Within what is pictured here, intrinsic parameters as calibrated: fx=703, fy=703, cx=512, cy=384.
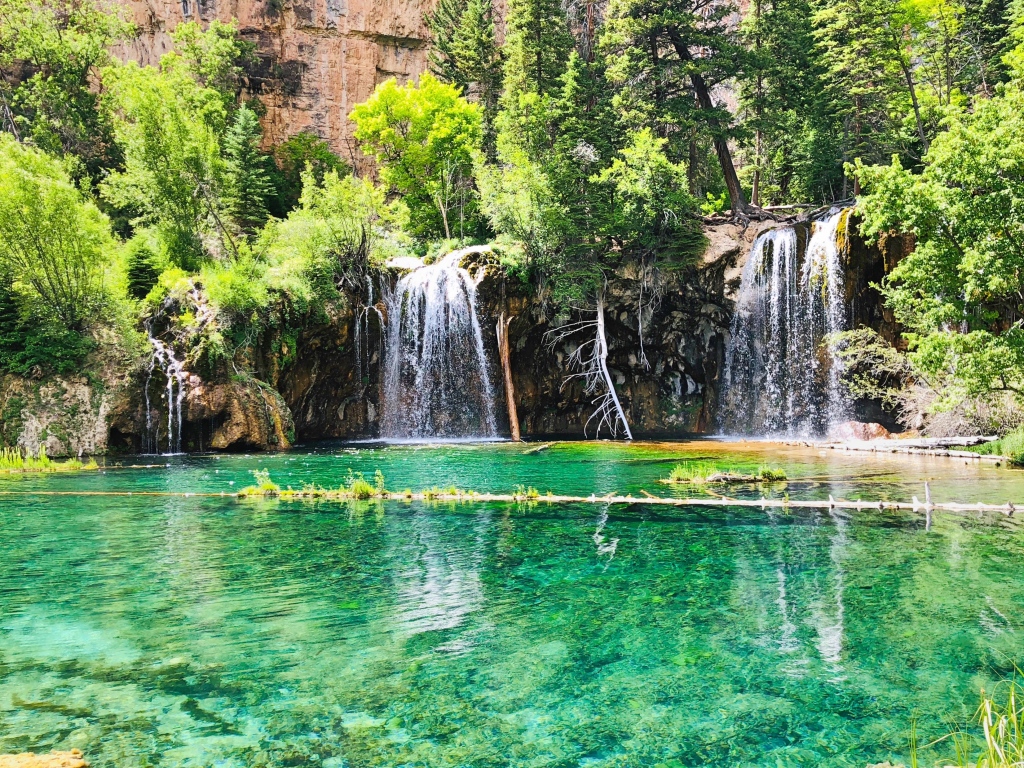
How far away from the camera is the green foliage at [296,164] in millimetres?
39281

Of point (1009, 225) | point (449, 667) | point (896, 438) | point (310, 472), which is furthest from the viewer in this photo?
point (896, 438)

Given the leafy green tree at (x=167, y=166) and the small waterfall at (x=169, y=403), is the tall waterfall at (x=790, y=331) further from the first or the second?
the leafy green tree at (x=167, y=166)

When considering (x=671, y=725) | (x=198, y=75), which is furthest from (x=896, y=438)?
(x=198, y=75)

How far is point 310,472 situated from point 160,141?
1831 cm

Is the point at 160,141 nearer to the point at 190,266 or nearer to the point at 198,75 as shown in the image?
the point at 190,266

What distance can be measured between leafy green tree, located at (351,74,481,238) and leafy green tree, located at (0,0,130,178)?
13.2m

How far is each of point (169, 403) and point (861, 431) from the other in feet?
71.4

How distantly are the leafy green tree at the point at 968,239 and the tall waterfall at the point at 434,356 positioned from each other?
600 inches

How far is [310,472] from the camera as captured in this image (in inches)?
640

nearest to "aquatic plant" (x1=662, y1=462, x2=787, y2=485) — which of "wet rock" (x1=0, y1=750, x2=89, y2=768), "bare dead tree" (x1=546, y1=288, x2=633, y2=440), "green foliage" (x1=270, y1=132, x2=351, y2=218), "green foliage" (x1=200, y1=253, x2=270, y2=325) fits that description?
"wet rock" (x1=0, y1=750, x2=89, y2=768)

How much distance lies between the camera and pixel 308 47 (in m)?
45.0

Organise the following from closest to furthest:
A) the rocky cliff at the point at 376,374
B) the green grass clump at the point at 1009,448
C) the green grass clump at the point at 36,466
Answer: the green grass clump at the point at 1009,448 < the green grass clump at the point at 36,466 < the rocky cliff at the point at 376,374

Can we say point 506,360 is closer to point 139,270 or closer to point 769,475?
point 139,270

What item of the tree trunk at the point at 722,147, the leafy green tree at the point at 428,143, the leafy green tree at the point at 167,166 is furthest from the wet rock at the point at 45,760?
the leafy green tree at the point at 428,143
